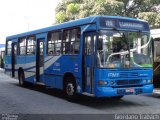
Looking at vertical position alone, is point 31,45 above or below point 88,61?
above

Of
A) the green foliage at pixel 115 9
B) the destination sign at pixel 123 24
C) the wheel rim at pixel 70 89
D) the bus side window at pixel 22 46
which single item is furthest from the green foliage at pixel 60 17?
the destination sign at pixel 123 24

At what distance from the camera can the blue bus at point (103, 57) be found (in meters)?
11.3

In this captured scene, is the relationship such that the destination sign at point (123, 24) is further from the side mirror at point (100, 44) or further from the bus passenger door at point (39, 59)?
the bus passenger door at point (39, 59)

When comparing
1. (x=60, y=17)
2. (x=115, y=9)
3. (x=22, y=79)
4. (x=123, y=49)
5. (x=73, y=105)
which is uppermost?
(x=115, y=9)

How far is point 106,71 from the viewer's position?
11289 millimetres

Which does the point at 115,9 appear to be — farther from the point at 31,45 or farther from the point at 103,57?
the point at 103,57

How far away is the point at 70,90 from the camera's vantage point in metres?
13.0

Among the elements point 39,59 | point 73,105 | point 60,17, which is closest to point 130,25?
point 73,105

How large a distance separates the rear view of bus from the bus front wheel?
1.68 meters

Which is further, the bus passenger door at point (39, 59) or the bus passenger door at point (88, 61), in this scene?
the bus passenger door at point (39, 59)

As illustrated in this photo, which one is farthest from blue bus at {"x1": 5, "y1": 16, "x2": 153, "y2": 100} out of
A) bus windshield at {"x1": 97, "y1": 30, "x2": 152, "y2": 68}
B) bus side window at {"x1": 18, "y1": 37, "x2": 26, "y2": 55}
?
bus side window at {"x1": 18, "y1": 37, "x2": 26, "y2": 55}

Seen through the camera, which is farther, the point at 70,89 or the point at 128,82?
the point at 70,89

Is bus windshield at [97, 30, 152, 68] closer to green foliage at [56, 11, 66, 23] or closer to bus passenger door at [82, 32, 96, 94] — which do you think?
bus passenger door at [82, 32, 96, 94]

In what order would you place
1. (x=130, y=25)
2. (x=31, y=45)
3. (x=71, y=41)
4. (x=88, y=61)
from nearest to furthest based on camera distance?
(x=88, y=61) → (x=130, y=25) → (x=71, y=41) → (x=31, y=45)
